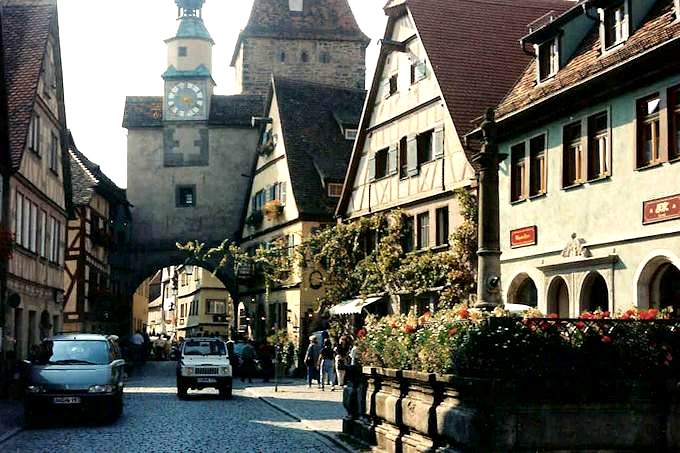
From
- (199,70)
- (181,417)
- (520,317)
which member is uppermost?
(199,70)

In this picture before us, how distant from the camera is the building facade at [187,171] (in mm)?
59750

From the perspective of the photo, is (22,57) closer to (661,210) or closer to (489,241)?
(661,210)

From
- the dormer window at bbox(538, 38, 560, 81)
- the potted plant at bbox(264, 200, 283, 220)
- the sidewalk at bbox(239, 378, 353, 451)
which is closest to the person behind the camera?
the sidewalk at bbox(239, 378, 353, 451)

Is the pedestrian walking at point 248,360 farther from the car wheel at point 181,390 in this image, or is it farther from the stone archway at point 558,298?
the stone archway at point 558,298

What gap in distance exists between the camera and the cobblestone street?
17.0 metres

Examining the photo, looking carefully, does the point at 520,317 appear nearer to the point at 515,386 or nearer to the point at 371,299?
the point at 515,386

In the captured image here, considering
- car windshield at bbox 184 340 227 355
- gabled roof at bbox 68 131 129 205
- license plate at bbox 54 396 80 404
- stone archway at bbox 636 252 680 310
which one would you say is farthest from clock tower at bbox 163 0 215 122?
license plate at bbox 54 396 80 404

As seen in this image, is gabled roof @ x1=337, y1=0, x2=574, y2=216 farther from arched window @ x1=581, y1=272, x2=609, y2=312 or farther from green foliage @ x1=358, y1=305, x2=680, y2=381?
green foliage @ x1=358, y1=305, x2=680, y2=381

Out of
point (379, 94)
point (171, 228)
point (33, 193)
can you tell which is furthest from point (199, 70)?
point (33, 193)

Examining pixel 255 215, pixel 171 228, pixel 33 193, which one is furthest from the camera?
pixel 171 228

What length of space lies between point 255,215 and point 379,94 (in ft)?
55.1

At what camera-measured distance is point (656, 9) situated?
23328mm

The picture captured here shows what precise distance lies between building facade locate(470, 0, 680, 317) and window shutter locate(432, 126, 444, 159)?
4.34 meters

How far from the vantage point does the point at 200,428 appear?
66.5 feet
